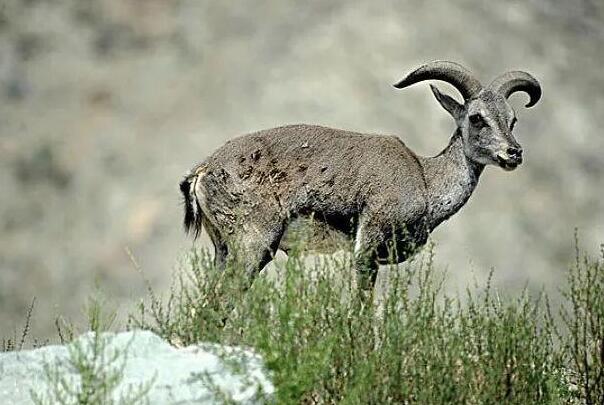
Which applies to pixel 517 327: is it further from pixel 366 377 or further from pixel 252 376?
pixel 252 376

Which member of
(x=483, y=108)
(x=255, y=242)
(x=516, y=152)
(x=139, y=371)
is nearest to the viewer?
(x=139, y=371)

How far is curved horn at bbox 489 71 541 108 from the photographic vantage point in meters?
10.5

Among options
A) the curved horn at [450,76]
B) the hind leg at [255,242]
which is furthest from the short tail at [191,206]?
the curved horn at [450,76]

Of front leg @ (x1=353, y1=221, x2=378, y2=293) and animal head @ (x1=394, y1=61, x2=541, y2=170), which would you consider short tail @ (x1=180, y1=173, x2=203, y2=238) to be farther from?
animal head @ (x1=394, y1=61, x2=541, y2=170)

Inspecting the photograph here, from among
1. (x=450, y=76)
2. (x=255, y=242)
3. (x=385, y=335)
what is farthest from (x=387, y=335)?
(x=450, y=76)

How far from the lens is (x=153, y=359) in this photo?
6336 mm

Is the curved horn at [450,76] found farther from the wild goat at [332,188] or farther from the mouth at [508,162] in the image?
the mouth at [508,162]

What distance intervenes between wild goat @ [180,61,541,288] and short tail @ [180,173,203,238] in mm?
10

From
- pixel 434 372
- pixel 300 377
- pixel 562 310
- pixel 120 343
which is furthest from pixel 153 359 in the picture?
→ pixel 562 310

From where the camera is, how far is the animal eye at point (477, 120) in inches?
403

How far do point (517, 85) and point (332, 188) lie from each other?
2.37 m

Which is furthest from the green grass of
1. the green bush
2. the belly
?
the belly

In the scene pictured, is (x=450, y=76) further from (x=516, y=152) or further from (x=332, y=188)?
(x=332, y=188)

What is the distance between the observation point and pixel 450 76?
10555 millimetres
